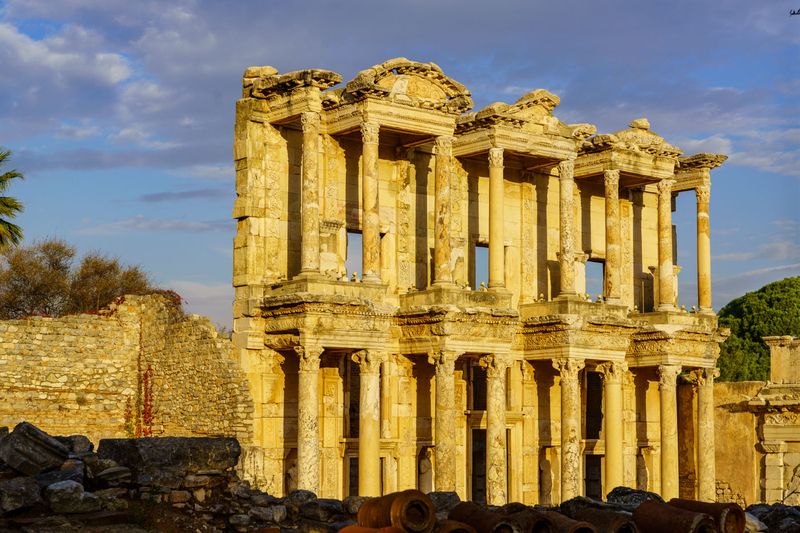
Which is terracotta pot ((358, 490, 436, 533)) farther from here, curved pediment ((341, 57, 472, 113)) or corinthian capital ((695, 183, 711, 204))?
corinthian capital ((695, 183, 711, 204))

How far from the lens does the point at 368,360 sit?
27.3 m

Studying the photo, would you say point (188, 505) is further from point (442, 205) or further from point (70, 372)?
point (442, 205)

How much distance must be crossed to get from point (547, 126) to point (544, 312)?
4.42m

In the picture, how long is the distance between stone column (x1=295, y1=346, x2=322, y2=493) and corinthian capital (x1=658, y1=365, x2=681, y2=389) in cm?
1018

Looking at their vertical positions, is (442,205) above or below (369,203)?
above

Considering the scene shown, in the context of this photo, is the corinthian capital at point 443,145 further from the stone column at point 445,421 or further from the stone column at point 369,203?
the stone column at point 445,421

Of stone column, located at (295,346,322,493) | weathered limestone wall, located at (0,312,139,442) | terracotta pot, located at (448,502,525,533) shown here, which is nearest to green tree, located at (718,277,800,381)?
stone column, located at (295,346,322,493)

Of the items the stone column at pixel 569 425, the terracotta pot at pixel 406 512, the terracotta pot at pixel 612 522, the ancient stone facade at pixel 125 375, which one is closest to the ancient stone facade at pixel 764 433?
the stone column at pixel 569 425

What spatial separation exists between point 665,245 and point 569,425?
620cm

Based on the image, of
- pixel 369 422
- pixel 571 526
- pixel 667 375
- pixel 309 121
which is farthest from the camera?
pixel 667 375

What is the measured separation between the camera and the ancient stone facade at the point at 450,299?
27.5 meters

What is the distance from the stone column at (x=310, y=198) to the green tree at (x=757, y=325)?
102ft

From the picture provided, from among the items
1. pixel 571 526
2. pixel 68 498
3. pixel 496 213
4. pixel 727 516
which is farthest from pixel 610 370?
pixel 68 498

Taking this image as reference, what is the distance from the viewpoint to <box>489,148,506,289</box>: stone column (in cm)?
2988
